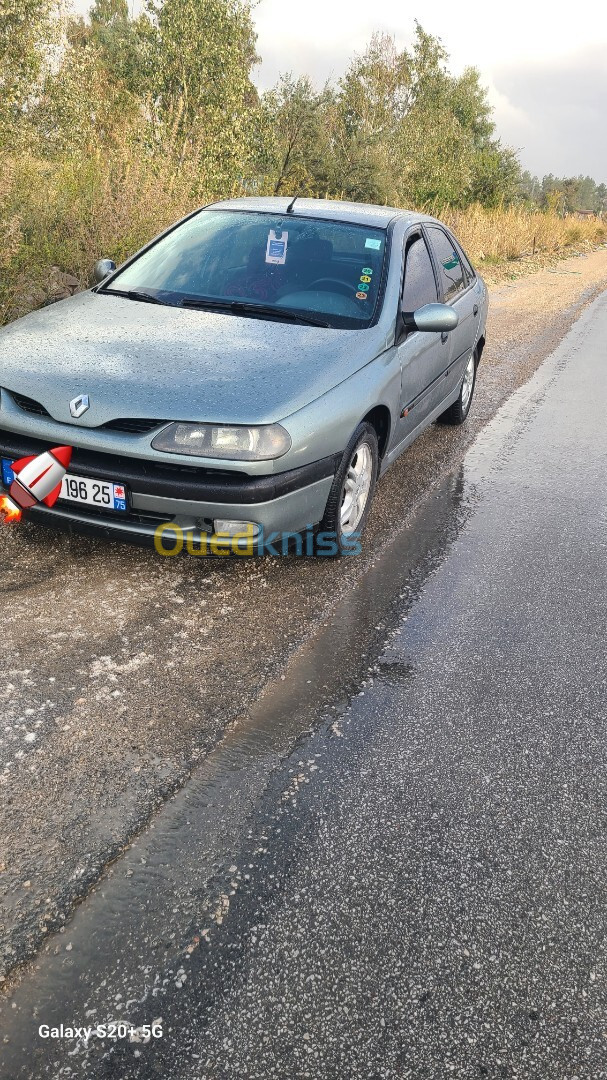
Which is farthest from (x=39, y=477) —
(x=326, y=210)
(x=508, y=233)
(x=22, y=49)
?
(x=508, y=233)

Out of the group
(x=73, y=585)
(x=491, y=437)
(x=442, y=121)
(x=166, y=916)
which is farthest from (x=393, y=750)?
(x=442, y=121)

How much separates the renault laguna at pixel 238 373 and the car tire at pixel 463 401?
123cm

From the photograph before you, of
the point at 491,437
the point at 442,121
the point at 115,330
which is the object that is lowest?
the point at 491,437

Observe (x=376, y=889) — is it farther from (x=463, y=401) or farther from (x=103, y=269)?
(x=463, y=401)

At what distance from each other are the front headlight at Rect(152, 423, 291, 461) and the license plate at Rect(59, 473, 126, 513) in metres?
0.26

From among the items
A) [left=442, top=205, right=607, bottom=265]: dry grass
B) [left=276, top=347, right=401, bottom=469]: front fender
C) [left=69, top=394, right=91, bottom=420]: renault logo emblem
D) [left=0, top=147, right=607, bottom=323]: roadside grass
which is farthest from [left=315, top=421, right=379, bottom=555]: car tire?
[left=442, top=205, right=607, bottom=265]: dry grass

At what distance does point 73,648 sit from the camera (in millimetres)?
3223

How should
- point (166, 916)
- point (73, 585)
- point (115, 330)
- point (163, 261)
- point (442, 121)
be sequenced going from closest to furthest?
point (166, 916), point (73, 585), point (115, 330), point (163, 261), point (442, 121)

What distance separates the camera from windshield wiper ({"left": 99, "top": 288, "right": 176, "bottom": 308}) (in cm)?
453

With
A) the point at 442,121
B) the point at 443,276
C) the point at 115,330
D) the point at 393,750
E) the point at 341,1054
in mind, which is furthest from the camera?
the point at 442,121

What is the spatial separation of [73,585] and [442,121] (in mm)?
29425

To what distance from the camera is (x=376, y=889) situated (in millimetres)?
2223

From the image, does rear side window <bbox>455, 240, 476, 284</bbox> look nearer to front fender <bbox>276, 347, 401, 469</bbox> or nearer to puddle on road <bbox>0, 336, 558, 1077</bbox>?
front fender <bbox>276, 347, 401, 469</bbox>

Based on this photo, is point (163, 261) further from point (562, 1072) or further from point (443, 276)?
point (562, 1072)
